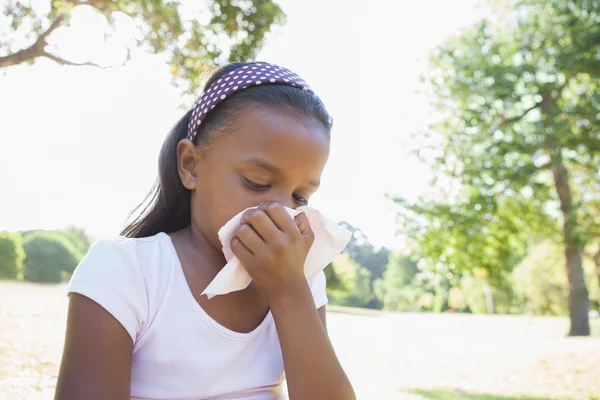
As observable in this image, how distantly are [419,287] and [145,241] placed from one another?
190 ft

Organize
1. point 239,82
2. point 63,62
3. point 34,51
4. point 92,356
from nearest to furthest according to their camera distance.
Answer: point 92,356
point 239,82
point 34,51
point 63,62

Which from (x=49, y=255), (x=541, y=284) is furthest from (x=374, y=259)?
(x=49, y=255)

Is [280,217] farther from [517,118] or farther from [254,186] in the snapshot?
[517,118]

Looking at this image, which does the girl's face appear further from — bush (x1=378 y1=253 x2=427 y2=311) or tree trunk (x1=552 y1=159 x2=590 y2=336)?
bush (x1=378 y1=253 x2=427 y2=311)

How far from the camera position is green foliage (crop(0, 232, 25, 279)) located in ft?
32.1

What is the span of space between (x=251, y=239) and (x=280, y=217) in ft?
0.33

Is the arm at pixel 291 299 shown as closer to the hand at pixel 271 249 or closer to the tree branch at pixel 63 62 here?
the hand at pixel 271 249

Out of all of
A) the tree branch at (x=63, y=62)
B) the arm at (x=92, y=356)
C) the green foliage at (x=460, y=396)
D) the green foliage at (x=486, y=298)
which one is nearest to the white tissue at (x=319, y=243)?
the arm at (x=92, y=356)

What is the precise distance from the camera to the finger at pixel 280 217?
1512 mm

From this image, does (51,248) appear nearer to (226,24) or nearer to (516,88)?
(226,24)

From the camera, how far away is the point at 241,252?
1.54m

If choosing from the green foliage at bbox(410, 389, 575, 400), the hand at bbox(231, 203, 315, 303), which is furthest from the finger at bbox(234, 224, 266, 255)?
the green foliage at bbox(410, 389, 575, 400)

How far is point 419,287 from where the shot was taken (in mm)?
57344

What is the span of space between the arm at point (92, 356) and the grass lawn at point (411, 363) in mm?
3154
